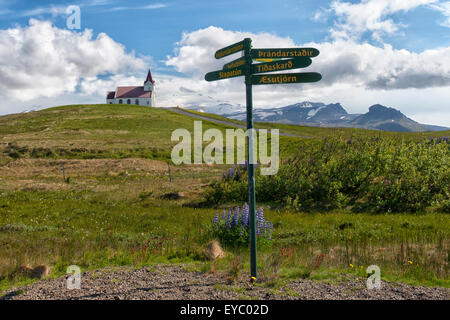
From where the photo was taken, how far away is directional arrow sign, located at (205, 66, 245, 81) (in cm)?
686

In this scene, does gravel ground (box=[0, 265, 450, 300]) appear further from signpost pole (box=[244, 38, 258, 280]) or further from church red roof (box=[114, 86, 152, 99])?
church red roof (box=[114, 86, 152, 99])

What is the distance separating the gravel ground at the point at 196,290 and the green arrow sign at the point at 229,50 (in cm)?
470

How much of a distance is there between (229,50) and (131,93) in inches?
6110

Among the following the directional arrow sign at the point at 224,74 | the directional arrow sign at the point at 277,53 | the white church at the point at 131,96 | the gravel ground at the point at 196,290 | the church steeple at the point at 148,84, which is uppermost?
the church steeple at the point at 148,84

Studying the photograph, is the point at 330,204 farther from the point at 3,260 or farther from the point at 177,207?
the point at 3,260

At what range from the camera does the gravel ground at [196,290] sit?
19.6 feet

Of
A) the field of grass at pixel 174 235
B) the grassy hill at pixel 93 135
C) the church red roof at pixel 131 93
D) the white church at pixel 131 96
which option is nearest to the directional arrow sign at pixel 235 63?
the field of grass at pixel 174 235

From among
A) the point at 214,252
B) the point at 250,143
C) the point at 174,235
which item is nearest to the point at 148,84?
the point at 174,235

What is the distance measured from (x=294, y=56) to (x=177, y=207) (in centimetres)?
1275

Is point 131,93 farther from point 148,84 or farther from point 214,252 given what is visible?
point 214,252

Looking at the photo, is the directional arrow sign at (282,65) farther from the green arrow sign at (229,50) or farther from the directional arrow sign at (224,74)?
the green arrow sign at (229,50)

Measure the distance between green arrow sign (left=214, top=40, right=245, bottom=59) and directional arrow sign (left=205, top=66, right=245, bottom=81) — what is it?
0.35m

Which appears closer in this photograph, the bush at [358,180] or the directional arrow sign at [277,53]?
the directional arrow sign at [277,53]

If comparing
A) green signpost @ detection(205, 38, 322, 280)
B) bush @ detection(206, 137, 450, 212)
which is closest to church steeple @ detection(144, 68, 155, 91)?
bush @ detection(206, 137, 450, 212)
